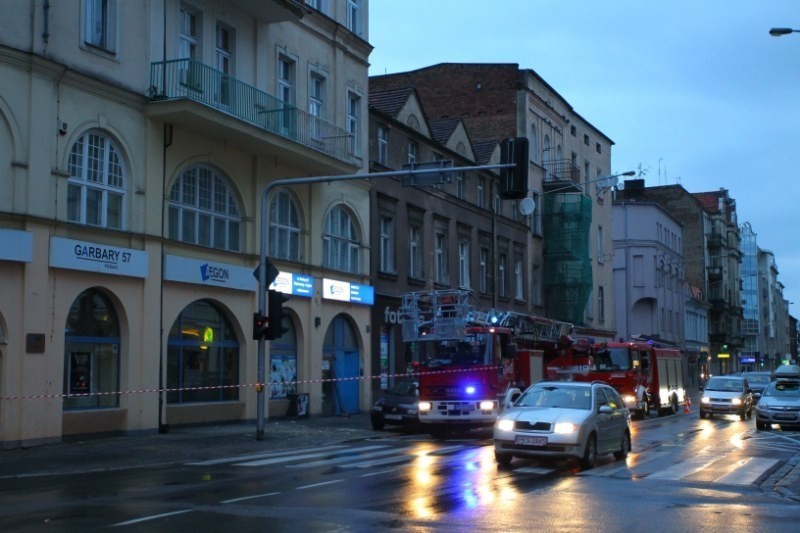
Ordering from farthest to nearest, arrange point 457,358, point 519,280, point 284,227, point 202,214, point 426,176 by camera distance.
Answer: point 519,280 < point 284,227 < point 202,214 < point 457,358 < point 426,176

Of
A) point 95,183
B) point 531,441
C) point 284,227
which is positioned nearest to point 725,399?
point 284,227

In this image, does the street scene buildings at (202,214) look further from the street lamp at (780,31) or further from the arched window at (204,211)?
the street lamp at (780,31)

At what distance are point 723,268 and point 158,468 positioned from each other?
91679 mm

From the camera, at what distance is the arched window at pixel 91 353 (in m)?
21.5

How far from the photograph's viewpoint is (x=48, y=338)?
805 inches

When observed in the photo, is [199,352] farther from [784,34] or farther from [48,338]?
[784,34]

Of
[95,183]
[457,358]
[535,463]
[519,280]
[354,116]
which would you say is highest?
[354,116]

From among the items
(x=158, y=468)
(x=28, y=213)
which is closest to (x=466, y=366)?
(x=158, y=468)

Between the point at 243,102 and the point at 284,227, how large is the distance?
4.64 metres

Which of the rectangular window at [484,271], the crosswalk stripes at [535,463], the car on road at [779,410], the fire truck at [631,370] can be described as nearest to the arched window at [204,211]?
the crosswalk stripes at [535,463]

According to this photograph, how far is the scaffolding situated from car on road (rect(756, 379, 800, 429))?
23.5 meters

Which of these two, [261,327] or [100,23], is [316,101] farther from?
[261,327]

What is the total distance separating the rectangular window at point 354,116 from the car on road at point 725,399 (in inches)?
615

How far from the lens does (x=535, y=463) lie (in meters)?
17.0
